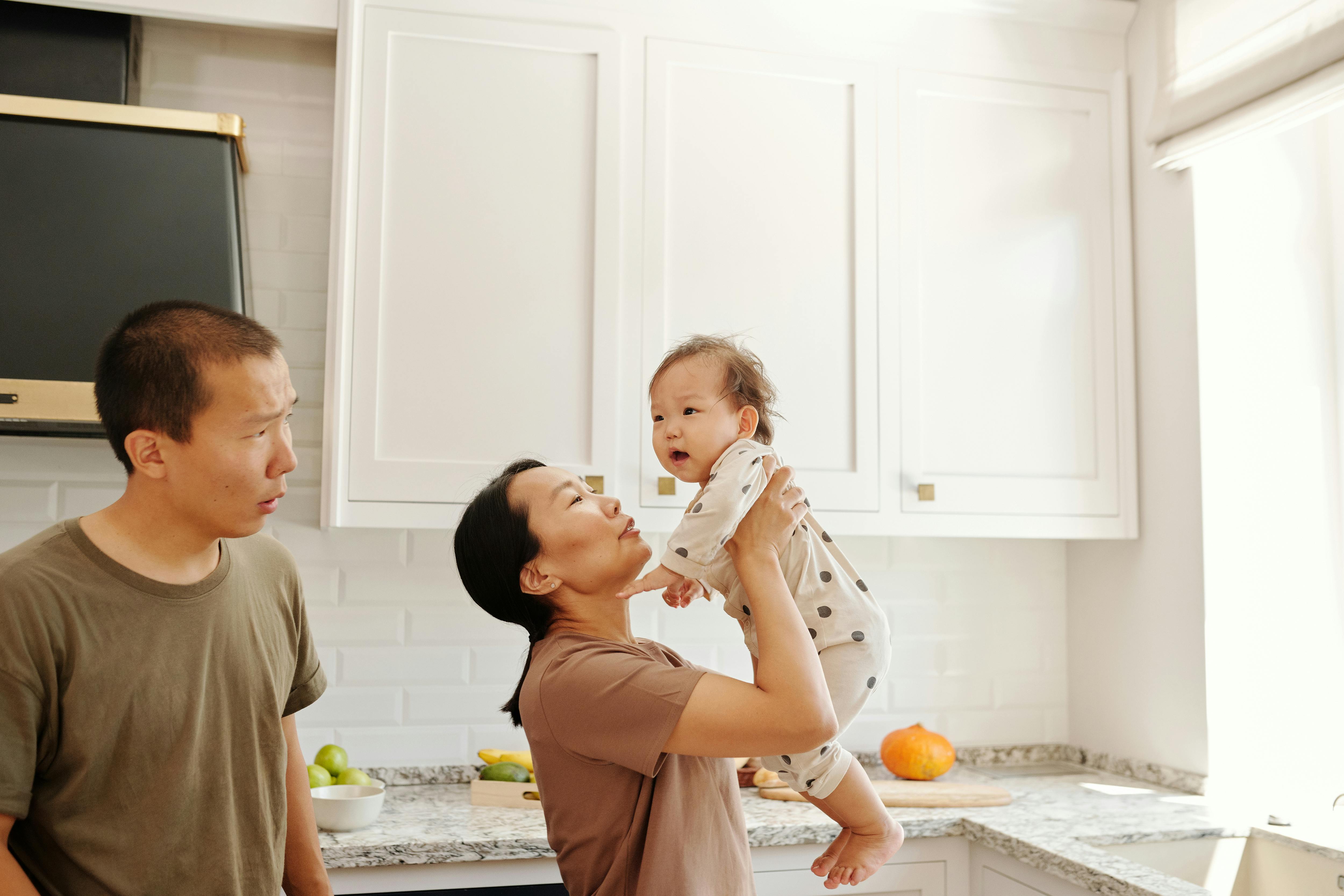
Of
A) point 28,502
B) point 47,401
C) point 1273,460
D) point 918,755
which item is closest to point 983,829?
point 918,755

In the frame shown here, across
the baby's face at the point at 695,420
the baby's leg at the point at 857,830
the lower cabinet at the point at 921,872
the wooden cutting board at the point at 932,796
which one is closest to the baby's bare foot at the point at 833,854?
the baby's leg at the point at 857,830

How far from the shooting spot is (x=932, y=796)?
A: 2217 millimetres

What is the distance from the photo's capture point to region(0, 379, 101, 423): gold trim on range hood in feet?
6.40

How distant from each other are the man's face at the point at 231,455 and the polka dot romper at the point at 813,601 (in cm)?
49

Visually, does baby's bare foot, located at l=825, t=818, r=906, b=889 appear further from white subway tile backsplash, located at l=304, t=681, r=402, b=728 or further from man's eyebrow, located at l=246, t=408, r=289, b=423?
white subway tile backsplash, located at l=304, t=681, r=402, b=728

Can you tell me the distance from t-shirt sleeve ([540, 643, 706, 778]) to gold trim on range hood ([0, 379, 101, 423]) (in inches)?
50.4

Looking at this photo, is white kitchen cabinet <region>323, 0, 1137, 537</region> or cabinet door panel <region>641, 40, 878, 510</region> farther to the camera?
cabinet door panel <region>641, 40, 878, 510</region>

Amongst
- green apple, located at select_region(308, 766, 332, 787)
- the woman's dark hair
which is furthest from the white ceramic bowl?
the woman's dark hair

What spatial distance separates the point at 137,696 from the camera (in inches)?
46.6

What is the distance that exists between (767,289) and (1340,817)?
5.36 feet

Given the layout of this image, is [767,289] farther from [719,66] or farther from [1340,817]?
[1340,817]

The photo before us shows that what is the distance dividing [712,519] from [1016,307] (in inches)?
59.3


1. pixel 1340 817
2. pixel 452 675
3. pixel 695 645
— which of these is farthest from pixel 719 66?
pixel 1340 817

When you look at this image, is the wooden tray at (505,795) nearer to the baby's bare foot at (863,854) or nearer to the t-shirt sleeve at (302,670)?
the t-shirt sleeve at (302,670)
